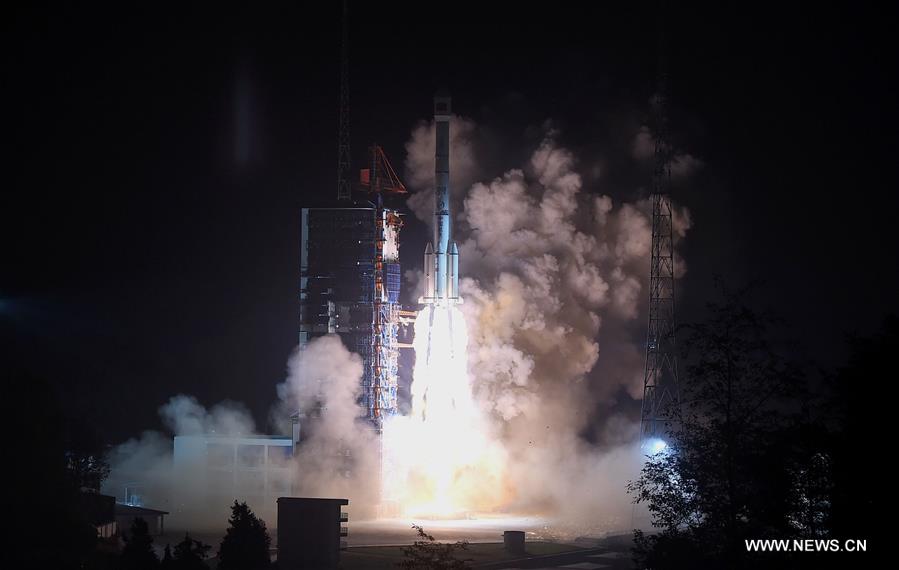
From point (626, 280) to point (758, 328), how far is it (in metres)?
42.2

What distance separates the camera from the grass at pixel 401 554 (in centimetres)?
4541

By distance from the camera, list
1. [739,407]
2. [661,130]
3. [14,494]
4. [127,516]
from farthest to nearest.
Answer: [661,130] → [127,516] → [14,494] → [739,407]

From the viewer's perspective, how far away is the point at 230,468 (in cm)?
6750

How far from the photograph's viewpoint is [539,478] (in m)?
62.8

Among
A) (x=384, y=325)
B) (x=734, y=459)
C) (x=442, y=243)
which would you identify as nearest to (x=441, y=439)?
(x=384, y=325)

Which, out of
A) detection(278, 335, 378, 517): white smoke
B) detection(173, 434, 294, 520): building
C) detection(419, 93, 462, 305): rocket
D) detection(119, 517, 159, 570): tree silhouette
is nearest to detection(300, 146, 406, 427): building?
detection(278, 335, 378, 517): white smoke

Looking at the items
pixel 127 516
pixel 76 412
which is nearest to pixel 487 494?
pixel 127 516

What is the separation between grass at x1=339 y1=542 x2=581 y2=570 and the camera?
45406mm

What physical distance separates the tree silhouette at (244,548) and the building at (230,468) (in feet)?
98.2

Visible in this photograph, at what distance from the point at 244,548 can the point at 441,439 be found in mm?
27732

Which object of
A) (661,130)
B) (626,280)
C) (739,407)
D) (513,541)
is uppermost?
(661,130)

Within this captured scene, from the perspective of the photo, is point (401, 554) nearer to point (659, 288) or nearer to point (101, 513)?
point (101, 513)

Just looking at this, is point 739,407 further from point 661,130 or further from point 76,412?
point 76,412

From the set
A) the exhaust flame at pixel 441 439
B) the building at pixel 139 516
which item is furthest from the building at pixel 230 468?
the building at pixel 139 516
